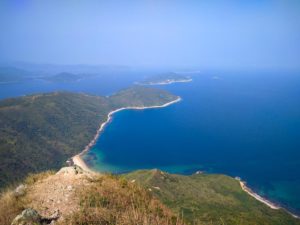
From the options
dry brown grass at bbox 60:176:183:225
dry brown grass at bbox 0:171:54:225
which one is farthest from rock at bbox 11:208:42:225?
dry brown grass at bbox 60:176:183:225

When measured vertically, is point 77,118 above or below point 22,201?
below

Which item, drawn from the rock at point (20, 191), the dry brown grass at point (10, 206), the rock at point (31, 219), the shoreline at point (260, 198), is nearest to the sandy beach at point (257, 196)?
the shoreline at point (260, 198)

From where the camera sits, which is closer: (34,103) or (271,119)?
(34,103)

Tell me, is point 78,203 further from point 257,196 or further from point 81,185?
point 257,196

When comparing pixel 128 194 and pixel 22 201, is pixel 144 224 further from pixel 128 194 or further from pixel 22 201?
pixel 22 201

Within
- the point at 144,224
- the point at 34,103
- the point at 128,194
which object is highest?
the point at 144,224

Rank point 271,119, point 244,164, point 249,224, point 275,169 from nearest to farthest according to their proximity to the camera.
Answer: point 249,224
point 275,169
point 244,164
point 271,119

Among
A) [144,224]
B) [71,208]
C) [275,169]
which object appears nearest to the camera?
[144,224]

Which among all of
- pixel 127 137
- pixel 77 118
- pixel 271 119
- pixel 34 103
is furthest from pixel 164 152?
pixel 271 119

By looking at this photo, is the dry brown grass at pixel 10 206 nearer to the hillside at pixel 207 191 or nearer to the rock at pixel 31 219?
the rock at pixel 31 219
